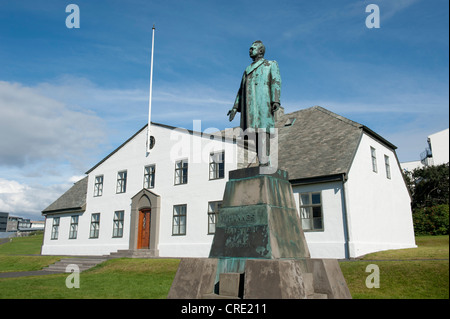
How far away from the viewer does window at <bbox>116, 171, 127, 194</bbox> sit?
982 inches

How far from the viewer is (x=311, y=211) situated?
16.7 meters

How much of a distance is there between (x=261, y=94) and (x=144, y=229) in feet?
57.7

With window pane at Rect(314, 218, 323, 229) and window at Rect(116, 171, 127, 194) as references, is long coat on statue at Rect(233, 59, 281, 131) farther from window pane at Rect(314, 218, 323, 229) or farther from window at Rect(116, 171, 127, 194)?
window at Rect(116, 171, 127, 194)

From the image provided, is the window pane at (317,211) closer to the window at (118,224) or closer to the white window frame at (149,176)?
the white window frame at (149,176)

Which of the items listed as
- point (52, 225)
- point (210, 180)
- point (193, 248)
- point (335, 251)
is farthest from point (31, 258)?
point (335, 251)

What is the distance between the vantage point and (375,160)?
759 inches

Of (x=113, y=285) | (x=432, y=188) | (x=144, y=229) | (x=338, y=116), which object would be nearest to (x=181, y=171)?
(x=144, y=229)

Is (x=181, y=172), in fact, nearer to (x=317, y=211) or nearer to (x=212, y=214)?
(x=212, y=214)

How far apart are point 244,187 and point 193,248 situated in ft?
46.7

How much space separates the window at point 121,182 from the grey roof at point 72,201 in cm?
383

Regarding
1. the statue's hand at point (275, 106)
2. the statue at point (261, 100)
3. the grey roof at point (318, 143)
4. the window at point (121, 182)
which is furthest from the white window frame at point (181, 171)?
the statue's hand at point (275, 106)

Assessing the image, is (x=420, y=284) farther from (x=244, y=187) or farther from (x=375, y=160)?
(x=375, y=160)

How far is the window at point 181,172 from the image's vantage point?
71.4 ft

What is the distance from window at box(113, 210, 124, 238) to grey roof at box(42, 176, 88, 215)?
388 centimetres
